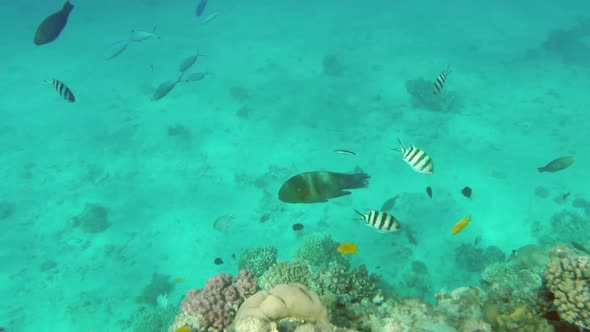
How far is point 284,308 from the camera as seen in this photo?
9.45 feet

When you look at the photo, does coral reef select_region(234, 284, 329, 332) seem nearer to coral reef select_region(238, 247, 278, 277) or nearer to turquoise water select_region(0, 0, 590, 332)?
turquoise water select_region(0, 0, 590, 332)

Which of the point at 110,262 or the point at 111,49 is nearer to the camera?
the point at 111,49

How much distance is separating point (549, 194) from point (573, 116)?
7199 mm

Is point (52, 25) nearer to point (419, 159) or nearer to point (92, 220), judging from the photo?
point (419, 159)

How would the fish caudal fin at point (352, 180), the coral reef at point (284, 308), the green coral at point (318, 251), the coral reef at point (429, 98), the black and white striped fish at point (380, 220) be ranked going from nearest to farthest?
the fish caudal fin at point (352, 180), the coral reef at point (284, 308), the black and white striped fish at point (380, 220), the green coral at point (318, 251), the coral reef at point (429, 98)

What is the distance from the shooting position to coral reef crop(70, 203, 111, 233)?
13758 millimetres

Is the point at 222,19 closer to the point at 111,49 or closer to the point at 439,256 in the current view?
the point at 111,49

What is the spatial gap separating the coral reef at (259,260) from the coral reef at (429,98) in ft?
40.7

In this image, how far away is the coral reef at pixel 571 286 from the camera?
9.84ft

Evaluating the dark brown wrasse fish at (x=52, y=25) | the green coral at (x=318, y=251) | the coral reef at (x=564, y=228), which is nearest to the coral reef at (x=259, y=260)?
the green coral at (x=318, y=251)

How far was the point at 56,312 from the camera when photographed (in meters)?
11.1

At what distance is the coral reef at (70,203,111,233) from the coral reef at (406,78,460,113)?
1580 centimetres

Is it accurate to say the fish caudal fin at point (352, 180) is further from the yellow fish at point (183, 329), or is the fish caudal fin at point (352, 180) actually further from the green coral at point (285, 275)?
the green coral at point (285, 275)

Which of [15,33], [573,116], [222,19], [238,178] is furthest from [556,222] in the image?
[15,33]
